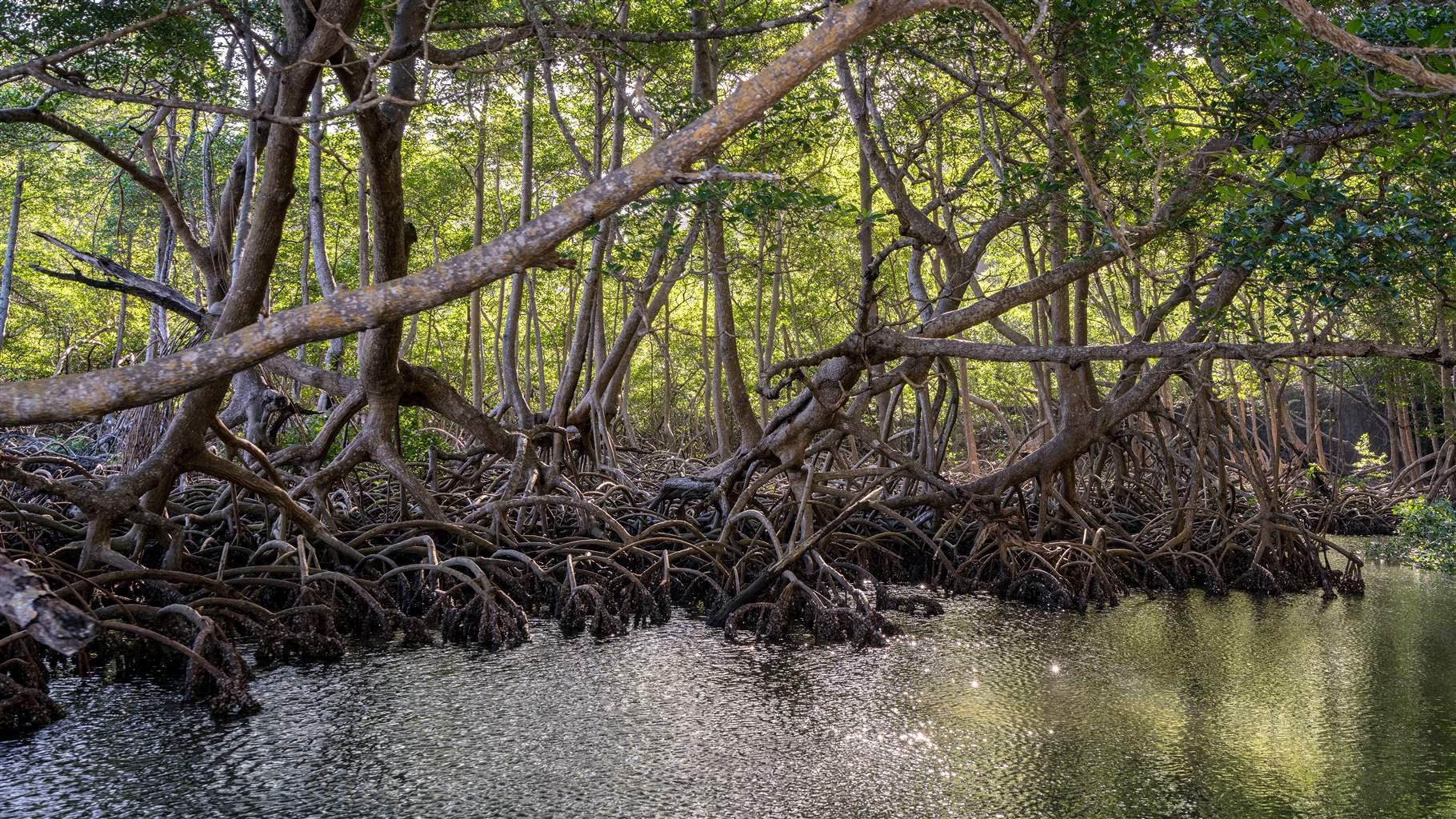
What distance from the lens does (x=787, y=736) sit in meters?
4.57

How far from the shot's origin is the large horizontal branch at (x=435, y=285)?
8.70ft

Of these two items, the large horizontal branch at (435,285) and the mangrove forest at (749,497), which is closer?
the large horizontal branch at (435,285)

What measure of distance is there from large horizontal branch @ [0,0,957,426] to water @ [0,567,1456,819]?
5.29ft

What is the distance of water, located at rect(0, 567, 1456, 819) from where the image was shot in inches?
150

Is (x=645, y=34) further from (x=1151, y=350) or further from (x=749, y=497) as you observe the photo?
(x=1151, y=350)

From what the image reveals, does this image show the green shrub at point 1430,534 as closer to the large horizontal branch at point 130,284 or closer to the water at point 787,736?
the water at point 787,736

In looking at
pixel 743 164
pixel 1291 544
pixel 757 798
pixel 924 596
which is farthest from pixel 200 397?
pixel 1291 544

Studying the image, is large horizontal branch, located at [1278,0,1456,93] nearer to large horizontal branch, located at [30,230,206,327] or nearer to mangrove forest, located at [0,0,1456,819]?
mangrove forest, located at [0,0,1456,819]

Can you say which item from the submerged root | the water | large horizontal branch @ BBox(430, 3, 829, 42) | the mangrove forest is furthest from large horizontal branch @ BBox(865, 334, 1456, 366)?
large horizontal branch @ BBox(430, 3, 829, 42)

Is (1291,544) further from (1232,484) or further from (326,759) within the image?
(326,759)

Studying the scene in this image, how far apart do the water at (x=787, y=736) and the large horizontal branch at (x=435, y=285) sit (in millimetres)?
1613

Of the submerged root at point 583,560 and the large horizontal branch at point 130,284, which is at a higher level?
the large horizontal branch at point 130,284

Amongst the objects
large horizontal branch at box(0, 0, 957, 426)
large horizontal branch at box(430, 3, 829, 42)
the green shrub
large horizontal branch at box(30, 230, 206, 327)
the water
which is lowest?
the water

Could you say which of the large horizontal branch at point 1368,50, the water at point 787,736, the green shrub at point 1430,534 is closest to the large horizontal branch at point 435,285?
the large horizontal branch at point 1368,50
